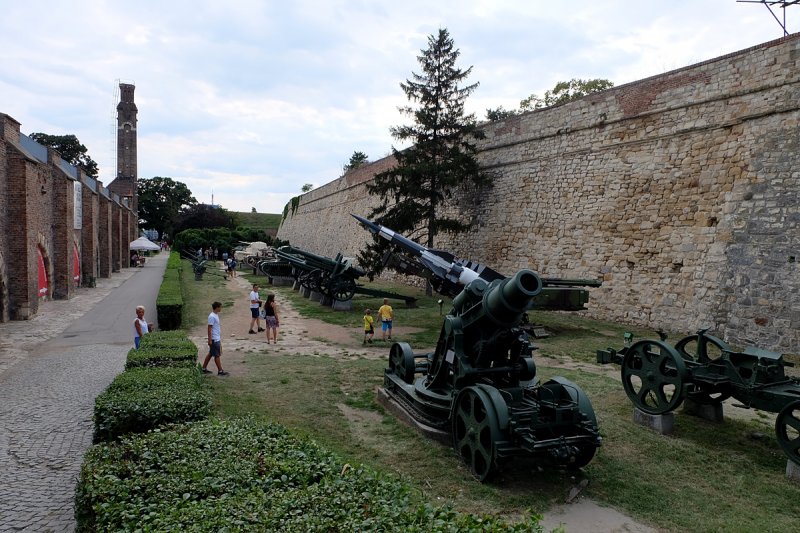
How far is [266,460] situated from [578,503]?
2752 millimetres

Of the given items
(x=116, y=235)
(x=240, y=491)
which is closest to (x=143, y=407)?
(x=240, y=491)

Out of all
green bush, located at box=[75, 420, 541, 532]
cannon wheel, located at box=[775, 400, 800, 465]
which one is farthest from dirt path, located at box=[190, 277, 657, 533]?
cannon wheel, located at box=[775, 400, 800, 465]

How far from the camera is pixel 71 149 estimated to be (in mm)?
58438

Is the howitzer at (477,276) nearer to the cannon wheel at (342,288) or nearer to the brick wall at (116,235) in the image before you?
the cannon wheel at (342,288)

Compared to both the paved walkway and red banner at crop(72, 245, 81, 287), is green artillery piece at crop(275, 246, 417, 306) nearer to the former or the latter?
the paved walkway

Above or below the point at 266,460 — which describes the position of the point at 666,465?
below

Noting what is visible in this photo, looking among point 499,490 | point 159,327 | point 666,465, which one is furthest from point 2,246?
point 666,465

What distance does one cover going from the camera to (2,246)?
14.0m

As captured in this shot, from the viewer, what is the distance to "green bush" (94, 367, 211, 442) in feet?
16.0

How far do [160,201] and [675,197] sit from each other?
2616 inches

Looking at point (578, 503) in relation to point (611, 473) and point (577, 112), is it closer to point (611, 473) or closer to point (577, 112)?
point (611, 473)

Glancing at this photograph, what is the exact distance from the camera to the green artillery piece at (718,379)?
17.7 ft

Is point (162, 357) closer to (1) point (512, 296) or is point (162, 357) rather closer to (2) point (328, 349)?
(2) point (328, 349)

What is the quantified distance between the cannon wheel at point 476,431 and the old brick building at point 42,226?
547 inches
